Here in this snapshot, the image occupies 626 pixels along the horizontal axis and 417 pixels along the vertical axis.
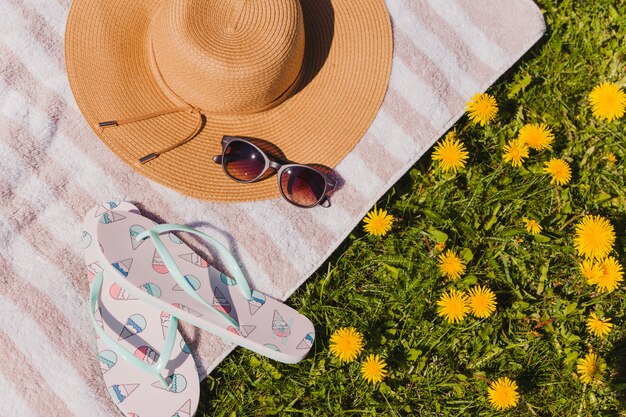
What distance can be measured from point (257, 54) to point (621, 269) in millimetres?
1261

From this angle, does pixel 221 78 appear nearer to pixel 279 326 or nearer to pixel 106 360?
pixel 279 326

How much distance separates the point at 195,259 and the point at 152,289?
6.8 inches

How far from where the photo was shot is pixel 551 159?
186cm

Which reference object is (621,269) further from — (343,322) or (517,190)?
(343,322)

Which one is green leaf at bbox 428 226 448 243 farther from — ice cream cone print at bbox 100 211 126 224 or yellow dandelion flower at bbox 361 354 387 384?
ice cream cone print at bbox 100 211 126 224

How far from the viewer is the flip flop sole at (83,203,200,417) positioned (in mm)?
1672

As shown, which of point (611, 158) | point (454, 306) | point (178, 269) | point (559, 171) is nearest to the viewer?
point (178, 269)

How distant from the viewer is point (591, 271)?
174cm

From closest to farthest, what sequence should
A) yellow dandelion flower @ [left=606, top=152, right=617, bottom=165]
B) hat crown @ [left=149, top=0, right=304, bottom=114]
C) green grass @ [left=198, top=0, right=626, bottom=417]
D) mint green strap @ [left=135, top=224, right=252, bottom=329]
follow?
hat crown @ [left=149, top=0, right=304, bottom=114] < mint green strap @ [left=135, top=224, right=252, bottom=329] < green grass @ [left=198, top=0, right=626, bottom=417] < yellow dandelion flower @ [left=606, top=152, right=617, bottom=165]

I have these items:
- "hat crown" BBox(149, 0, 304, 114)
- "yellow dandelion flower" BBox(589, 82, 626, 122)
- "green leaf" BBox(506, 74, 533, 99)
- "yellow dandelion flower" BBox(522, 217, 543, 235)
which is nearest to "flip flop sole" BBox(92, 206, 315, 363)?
"hat crown" BBox(149, 0, 304, 114)

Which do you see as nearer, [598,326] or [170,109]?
[170,109]

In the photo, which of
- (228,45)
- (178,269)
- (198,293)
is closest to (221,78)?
(228,45)

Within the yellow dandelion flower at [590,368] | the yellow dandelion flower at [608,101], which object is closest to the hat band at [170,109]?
the yellow dandelion flower at [608,101]

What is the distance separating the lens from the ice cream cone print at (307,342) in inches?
67.5
